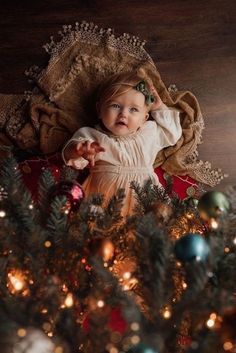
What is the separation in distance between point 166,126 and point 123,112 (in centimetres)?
16

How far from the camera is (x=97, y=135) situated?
1293 mm

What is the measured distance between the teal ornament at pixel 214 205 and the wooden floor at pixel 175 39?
2.47 feet

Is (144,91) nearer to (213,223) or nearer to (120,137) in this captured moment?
(120,137)

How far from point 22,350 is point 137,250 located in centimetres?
21

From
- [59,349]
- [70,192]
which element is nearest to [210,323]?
[59,349]

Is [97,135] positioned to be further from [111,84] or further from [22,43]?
[22,43]

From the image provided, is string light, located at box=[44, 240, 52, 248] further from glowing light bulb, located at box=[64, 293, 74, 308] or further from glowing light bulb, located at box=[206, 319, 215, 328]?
glowing light bulb, located at box=[206, 319, 215, 328]

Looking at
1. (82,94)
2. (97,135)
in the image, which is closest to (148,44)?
(82,94)

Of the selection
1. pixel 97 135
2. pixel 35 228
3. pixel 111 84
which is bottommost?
pixel 97 135

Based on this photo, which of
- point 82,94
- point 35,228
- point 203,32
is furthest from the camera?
point 203,32

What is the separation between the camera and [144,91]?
4.24 ft

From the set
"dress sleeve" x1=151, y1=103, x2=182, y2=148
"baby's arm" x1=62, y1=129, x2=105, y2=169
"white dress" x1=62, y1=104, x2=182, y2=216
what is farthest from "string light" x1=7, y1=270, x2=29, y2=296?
"dress sleeve" x1=151, y1=103, x2=182, y2=148

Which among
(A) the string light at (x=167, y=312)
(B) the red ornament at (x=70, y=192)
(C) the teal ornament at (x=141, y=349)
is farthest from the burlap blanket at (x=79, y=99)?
(C) the teal ornament at (x=141, y=349)

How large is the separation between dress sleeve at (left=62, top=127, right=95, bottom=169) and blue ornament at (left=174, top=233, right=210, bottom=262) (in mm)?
606
